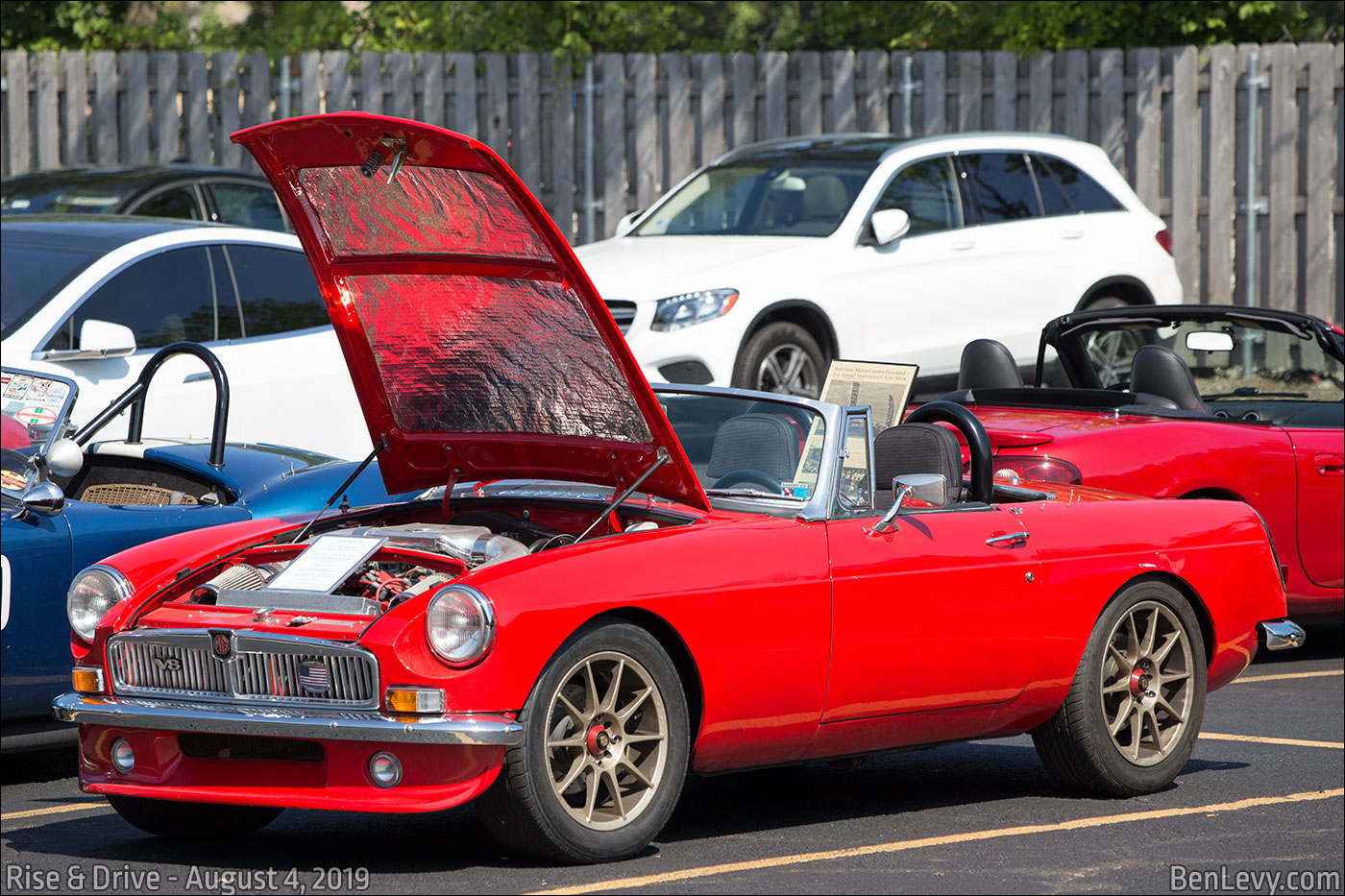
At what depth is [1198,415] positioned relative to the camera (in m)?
9.01

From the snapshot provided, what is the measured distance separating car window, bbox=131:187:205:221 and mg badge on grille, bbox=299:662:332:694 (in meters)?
8.10

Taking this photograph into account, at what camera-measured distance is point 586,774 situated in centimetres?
544

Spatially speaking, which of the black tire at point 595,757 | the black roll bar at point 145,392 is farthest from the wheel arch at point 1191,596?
the black roll bar at point 145,392

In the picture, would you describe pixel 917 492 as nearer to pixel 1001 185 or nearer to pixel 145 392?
pixel 145 392

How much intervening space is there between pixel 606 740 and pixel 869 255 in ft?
23.5

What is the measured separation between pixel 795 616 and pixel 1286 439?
4.19 metres

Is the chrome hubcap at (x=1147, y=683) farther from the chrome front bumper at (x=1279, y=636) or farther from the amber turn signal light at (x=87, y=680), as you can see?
the amber turn signal light at (x=87, y=680)

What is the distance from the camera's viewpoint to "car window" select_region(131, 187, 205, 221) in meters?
12.9

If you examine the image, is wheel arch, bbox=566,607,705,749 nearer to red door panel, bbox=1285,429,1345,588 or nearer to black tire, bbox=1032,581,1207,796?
black tire, bbox=1032,581,1207,796

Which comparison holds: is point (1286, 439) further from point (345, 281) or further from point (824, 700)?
point (345, 281)

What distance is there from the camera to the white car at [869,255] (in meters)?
11.5

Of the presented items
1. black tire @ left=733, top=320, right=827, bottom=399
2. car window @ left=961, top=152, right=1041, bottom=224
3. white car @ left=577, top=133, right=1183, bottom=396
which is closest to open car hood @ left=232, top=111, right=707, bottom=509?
white car @ left=577, top=133, right=1183, bottom=396

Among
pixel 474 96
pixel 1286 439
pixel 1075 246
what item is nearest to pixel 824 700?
pixel 1286 439

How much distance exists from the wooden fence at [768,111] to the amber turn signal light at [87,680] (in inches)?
459
